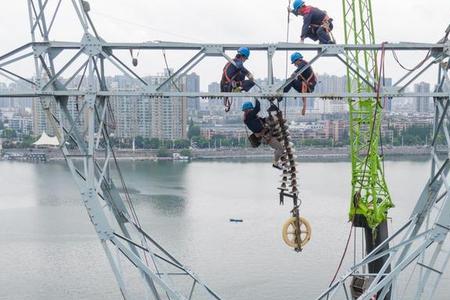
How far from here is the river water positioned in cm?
1762

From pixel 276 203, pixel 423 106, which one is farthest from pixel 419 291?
pixel 423 106

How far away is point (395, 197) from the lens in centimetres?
3275

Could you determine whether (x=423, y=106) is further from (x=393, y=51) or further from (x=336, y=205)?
(x=393, y=51)

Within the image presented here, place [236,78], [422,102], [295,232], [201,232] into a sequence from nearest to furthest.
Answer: [236,78]
[295,232]
[201,232]
[422,102]

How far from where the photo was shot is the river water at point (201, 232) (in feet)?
57.8

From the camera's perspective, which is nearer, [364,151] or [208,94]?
[208,94]

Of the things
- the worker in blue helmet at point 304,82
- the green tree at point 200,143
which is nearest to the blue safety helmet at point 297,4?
the worker in blue helmet at point 304,82

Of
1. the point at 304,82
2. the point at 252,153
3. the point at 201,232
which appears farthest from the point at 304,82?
the point at 252,153

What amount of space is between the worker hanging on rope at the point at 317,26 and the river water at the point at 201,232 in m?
10.1

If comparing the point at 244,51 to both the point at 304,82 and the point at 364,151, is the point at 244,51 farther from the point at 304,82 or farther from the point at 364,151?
the point at 364,151

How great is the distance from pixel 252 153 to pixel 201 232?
4241 centimetres

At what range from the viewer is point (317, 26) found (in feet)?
23.7

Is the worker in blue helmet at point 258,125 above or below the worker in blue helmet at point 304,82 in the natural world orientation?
below

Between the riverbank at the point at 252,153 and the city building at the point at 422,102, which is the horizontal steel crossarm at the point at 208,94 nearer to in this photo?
the riverbank at the point at 252,153
